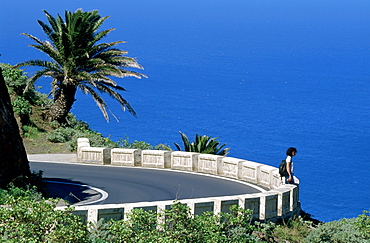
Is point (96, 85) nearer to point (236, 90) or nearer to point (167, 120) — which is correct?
point (167, 120)

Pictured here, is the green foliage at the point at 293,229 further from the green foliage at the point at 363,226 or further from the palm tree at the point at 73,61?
the palm tree at the point at 73,61

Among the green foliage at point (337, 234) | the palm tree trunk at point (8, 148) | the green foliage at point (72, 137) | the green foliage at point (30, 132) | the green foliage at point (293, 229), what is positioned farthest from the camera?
the green foliage at point (30, 132)

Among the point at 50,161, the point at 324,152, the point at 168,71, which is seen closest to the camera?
the point at 50,161

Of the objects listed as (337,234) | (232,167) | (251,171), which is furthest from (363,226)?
(232,167)

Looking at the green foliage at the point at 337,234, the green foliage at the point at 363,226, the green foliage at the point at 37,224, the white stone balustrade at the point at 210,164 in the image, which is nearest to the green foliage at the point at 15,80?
the white stone balustrade at the point at 210,164

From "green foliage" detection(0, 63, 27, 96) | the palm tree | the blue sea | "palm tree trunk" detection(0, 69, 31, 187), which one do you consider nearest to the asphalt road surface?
"palm tree trunk" detection(0, 69, 31, 187)

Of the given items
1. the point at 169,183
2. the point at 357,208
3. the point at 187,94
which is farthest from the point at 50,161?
the point at 187,94

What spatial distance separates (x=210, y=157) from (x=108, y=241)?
12.0 meters

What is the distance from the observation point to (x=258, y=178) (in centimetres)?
2488

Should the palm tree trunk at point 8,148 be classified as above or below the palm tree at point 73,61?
below

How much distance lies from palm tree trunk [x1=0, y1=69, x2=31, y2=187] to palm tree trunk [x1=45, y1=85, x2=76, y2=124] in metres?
16.9

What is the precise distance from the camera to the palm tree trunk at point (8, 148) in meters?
19.5

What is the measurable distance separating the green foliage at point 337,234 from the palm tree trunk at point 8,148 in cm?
784

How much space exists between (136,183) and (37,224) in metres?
11.1
